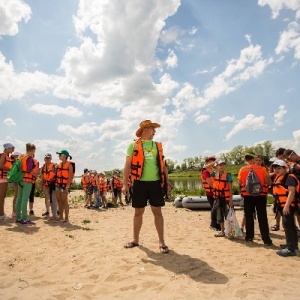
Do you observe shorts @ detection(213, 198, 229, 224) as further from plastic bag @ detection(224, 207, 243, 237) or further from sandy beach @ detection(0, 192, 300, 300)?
sandy beach @ detection(0, 192, 300, 300)

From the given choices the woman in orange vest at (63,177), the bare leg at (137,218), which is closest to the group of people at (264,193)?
the bare leg at (137,218)

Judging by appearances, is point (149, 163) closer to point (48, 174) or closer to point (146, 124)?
point (146, 124)

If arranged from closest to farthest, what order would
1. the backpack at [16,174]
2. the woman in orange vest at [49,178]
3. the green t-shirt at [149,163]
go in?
the green t-shirt at [149,163] → the backpack at [16,174] → the woman in orange vest at [49,178]

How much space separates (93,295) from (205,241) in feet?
12.9

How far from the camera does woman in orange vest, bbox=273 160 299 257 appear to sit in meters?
5.90

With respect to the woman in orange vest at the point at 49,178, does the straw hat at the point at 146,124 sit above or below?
above

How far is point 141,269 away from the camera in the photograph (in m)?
5.08

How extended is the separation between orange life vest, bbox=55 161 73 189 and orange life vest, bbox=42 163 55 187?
1.20 metres

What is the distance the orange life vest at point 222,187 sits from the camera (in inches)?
316

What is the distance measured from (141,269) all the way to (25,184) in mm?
5529

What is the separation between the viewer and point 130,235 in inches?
319

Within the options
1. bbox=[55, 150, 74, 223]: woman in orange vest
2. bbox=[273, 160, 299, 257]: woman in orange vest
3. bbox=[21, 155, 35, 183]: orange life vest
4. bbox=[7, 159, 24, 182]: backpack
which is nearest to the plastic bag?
bbox=[273, 160, 299, 257]: woman in orange vest

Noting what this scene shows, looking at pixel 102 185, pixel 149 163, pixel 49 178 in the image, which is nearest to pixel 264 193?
pixel 149 163

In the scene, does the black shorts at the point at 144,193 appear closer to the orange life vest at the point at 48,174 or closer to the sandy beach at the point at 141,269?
the sandy beach at the point at 141,269
